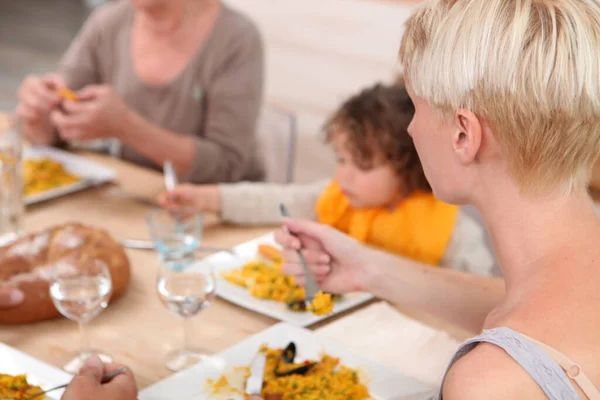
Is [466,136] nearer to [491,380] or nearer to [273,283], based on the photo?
[491,380]

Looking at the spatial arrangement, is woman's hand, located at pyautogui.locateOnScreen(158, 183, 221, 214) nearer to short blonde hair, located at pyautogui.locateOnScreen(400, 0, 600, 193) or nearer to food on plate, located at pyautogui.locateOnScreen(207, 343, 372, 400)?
food on plate, located at pyautogui.locateOnScreen(207, 343, 372, 400)

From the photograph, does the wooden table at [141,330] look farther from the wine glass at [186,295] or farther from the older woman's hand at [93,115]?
the older woman's hand at [93,115]

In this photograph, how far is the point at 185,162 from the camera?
8.09 ft

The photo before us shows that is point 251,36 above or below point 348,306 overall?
above

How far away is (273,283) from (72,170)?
0.93m

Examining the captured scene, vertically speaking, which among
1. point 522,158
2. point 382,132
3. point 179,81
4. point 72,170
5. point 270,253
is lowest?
point 72,170

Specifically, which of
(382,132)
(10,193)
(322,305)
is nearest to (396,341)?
(322,305)

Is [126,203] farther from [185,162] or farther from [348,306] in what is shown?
[348,306]

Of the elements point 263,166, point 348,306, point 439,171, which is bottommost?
point 263,166

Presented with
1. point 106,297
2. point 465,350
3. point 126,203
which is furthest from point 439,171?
point 126,203

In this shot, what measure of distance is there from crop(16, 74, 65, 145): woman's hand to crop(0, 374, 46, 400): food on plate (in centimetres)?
121

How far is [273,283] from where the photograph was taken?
5.51ft

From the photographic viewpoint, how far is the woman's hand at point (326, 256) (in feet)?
5.21

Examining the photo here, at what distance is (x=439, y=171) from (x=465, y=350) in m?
0.27
